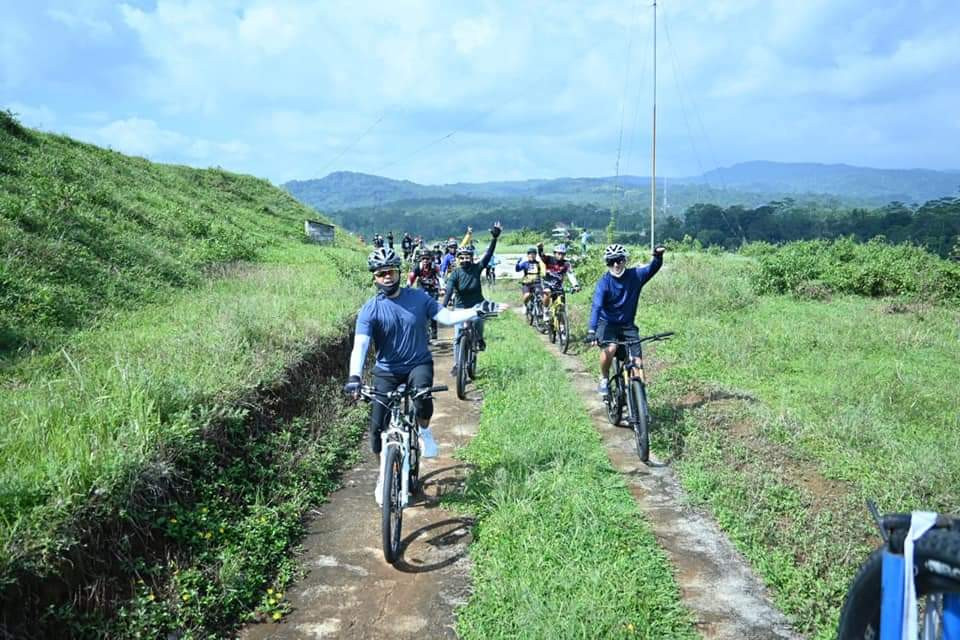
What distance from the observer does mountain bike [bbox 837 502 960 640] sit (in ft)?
6.82

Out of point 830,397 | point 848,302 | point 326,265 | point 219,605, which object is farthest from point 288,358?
point 848,302

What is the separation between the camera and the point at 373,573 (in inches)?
201

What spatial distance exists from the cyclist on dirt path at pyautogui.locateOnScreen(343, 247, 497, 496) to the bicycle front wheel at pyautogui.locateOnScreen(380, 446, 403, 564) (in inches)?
25.2

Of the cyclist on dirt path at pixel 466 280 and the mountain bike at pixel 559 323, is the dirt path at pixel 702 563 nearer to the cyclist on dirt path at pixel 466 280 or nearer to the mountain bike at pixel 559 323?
the cyclist on dirt path at pixel 466 280

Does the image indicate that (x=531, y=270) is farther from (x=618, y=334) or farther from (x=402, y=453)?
(x=402, y=453)

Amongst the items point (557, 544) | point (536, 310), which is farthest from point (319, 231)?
point (557, 544)

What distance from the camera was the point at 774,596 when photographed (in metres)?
4.50

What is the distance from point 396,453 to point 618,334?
13.3 ft

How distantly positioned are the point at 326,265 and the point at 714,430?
1442cm

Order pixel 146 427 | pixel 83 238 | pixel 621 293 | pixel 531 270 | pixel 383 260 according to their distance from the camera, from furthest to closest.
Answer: pixel 531 270 < pixel 83 238 < pixel 621 293 < pixel 383 260 < pixel 146 427

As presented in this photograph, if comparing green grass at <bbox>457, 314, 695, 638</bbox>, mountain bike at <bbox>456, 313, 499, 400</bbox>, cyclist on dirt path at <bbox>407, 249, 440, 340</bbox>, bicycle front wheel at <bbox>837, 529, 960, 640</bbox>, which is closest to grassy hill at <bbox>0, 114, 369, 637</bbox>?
green grass at <bbox>457, 314, 695, 638</bbox>

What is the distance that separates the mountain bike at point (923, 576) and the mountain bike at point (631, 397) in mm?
4795

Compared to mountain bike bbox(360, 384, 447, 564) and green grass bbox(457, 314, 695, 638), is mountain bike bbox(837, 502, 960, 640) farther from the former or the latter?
mountain bike bbox(360, 384, 447, 564)

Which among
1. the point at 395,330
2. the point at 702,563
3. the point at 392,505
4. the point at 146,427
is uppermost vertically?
the point at 395,330
